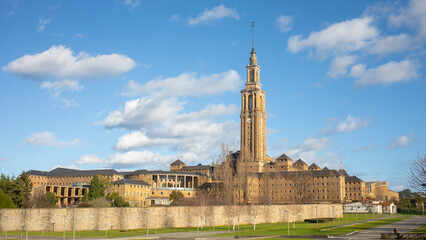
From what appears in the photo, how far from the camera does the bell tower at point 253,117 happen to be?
14025cm

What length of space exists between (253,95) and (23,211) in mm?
105917

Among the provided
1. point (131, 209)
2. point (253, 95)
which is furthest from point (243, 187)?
point (253, 95)

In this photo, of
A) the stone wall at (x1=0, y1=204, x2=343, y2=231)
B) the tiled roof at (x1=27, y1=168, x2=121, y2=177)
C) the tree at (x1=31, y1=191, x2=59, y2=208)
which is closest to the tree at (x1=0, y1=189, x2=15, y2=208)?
the stone wall at (x1=0, y1=204, x2=343, y2=231)

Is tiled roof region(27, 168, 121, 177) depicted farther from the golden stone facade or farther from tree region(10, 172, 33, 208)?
tree region(10, 172, 33, 208)

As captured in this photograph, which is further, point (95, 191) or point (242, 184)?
point (242, 184)

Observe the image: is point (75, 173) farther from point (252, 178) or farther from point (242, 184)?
point (242, 184)

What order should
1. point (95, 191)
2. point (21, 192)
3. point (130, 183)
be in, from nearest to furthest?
1. point (21, 192)
2. point (95, 191)
3. point (130, 183)

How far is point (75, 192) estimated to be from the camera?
4235 inches

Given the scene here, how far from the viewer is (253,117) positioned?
144000 millimetres

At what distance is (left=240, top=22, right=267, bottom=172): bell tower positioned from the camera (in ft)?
460

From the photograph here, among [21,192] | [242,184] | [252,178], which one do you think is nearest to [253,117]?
[252,178]

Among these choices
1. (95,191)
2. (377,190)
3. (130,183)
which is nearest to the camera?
(95,191)

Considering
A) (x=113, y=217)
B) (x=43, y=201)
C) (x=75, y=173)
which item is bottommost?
(x=113, y=217)

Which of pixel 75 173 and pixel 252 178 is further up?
pixel 75 173
